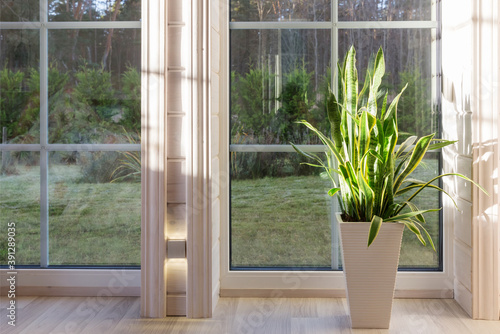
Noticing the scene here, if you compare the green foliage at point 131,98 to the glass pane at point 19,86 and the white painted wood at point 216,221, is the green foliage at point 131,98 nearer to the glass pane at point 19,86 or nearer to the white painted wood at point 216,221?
the glass pane at point 19,86

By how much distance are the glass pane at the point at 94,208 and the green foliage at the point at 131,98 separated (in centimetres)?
17

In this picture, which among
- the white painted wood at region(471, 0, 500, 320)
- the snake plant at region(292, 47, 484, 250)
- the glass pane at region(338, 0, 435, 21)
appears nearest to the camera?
the snake plant at region(292, 47, 484, 250)

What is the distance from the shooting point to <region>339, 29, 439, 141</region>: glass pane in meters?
2.85

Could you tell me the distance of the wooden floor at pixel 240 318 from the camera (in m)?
2.39

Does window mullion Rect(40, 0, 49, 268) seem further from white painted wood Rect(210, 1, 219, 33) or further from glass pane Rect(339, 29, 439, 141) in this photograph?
glass pane Rect(339, 29, 439, 141)

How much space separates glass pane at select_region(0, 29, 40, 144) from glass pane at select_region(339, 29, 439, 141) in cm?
169

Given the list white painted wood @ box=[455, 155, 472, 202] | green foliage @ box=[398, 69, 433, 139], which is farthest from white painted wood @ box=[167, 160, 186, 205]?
white painted wood @ box=[455, 155, 472, 202]

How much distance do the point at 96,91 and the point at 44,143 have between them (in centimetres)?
41

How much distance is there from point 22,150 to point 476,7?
247 centimetres

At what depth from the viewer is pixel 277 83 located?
2875 millimetres

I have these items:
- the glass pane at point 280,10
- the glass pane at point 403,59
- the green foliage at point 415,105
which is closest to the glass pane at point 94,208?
the glass pane at point 280,10

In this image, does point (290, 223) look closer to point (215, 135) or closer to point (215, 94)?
point (215, 135)

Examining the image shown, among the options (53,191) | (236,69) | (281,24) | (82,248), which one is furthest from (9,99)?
(281,24)

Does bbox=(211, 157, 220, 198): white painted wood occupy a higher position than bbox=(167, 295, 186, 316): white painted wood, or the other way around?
bbox=(211, 157, 220, 198): white painted wood
